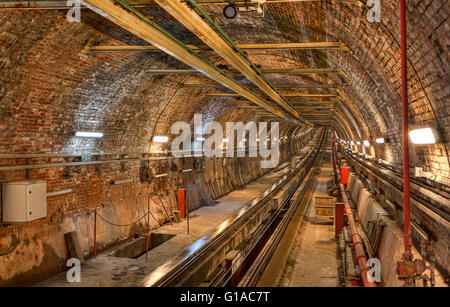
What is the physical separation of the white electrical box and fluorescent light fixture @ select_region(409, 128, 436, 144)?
7120mm

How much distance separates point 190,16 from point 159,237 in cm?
849

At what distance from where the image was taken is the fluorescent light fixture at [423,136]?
17.7 ft

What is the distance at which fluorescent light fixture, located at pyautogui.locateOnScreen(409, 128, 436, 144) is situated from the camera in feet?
17.7

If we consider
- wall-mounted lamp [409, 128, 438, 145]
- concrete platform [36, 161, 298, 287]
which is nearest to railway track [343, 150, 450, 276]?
wall-mounted lamp [409, 128, 438, 145]

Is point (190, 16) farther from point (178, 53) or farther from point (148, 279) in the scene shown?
point (148, 279)

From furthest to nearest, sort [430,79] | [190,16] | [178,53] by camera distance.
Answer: [178,53] → [190,16] → [430,79]

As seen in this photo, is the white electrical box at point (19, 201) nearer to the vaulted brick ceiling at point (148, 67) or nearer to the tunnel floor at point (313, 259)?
the vaulted brick ceiling at point (148, 67)

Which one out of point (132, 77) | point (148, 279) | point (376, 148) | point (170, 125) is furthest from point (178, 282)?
point (376, 148)

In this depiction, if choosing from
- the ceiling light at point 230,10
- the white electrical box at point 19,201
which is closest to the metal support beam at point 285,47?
the ceiling light at point 230,10

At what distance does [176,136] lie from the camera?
1488 cm

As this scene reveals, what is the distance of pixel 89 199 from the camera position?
9961mm

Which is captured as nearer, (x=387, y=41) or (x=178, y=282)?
(x=387, y=41)

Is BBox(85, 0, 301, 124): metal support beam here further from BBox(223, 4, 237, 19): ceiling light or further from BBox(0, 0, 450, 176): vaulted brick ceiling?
BBox(0, 0, 450, 176): vaulted brick ceiling

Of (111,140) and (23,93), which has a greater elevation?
(23,93)
